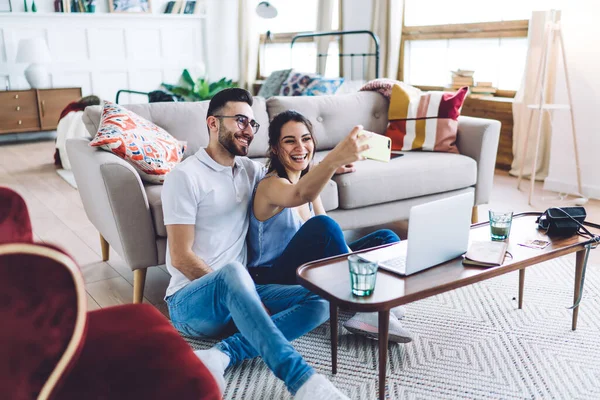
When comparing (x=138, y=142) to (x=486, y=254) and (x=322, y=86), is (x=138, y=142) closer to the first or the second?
(x=486, y=254)

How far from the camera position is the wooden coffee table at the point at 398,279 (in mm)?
1407

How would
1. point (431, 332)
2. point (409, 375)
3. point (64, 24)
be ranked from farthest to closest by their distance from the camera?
point (64, 24) < point (431, 332) < point (409, 375)

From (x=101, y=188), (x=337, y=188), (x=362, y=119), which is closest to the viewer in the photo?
(x=101, y=188)

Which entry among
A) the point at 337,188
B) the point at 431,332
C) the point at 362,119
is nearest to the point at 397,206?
the point at 337,188

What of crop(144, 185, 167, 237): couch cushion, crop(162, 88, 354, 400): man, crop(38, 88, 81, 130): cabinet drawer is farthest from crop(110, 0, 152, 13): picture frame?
crop(162, 88, 354, 400): man

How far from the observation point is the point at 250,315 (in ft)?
4.72

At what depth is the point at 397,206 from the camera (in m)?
2.90

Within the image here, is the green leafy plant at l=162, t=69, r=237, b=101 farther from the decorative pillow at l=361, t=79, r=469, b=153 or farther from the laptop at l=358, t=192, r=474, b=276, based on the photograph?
the laptop at l=358, t=192, r=474, b=276

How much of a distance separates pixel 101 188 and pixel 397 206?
148cm

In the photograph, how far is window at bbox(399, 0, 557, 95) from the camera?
459 centimetres

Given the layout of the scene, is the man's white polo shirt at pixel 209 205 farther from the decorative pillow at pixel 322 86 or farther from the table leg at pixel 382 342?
the decorative pillow at pixel 322 86

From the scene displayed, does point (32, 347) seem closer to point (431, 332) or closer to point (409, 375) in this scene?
point (409, 375)

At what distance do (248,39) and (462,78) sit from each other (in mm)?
3712

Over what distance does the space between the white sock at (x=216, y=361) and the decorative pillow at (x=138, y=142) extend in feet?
2.82
